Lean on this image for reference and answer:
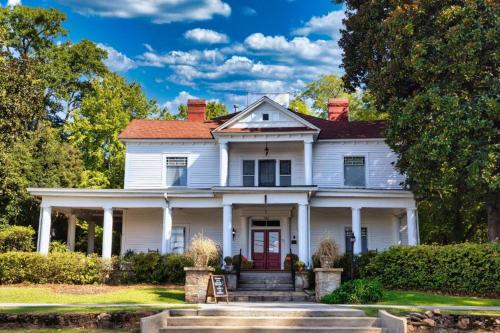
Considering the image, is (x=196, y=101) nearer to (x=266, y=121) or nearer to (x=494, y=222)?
(x=266, y=121)

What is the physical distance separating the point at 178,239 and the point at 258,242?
4.02m

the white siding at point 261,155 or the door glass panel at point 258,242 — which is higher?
the white siding at point 261,155

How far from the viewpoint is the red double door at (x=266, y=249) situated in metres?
24.3

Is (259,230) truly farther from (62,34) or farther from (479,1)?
(62,34)

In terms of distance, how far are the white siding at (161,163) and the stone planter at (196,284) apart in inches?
368

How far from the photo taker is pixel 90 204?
23.0 meters

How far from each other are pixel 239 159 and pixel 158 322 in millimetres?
15224

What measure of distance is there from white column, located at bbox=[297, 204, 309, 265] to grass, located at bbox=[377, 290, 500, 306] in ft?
16.6

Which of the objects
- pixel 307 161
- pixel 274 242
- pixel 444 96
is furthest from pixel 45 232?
pixel 444 96

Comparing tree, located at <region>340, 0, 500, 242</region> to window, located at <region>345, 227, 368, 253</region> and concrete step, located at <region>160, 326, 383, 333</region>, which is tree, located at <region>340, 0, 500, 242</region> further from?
concrete step, located at <region>160, 326, 383, 333</region>

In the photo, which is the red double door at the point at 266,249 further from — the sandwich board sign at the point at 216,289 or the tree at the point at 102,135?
the tree at the point at 102,135

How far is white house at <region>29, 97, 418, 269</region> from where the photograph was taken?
22.9 m

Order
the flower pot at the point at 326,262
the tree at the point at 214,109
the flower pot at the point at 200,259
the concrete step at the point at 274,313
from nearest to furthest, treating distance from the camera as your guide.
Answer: the concrete step at the point at 274,313 < the flower pot at the point at 200,259 < the flower pot at the point at 326,262 < the tree at the point at 214,109

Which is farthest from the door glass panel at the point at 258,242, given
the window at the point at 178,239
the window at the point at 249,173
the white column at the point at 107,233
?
the white column at the point at 107,233
